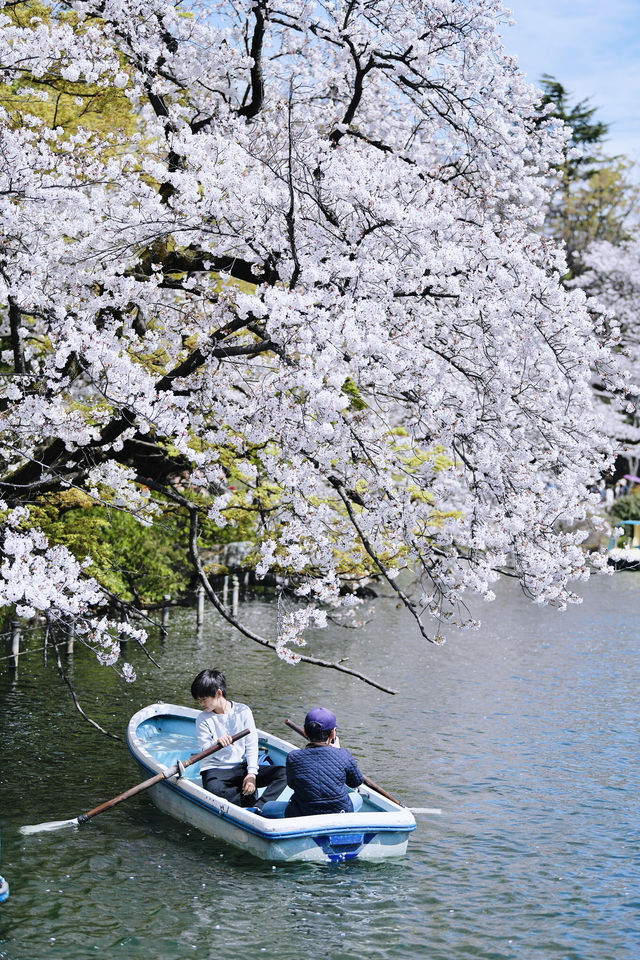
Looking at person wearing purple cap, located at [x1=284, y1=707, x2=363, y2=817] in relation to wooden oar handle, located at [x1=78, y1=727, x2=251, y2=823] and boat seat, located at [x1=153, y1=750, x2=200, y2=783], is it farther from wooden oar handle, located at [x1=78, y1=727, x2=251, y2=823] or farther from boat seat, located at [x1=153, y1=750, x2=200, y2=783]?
boat seat, located at [x1=153, y1=750, x2=200, y2=783]

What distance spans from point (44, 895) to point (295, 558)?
3.90 metres

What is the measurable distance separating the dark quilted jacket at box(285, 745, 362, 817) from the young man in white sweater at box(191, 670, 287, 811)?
0.87 meters

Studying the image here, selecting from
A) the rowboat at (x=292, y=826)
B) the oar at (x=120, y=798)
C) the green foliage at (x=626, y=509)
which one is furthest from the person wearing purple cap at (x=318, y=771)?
the green foliage at (x=626, y=509)

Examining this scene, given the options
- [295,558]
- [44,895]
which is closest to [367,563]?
[295,558]

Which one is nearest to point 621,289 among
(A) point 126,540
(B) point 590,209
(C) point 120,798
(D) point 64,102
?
(B) point 590,209

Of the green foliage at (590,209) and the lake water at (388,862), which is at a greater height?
the green foliage at (590,209)

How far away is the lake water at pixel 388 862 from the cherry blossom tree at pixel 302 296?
2.14 meters

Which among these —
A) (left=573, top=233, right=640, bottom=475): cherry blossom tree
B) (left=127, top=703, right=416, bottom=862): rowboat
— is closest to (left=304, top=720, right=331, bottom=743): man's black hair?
(left=127, top=703, right=416, bottom=862): rowboat

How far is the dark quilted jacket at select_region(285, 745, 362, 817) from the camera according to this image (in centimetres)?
869

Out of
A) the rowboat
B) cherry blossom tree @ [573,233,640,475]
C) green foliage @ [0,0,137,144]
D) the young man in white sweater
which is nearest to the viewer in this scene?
the rowboat

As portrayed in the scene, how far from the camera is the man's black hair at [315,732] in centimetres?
864

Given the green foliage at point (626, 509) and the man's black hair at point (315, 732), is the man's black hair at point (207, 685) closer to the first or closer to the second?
the man's black hair at point (315, 732)

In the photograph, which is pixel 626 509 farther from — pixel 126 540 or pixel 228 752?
pixel 228 752

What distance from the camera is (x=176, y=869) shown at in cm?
866
